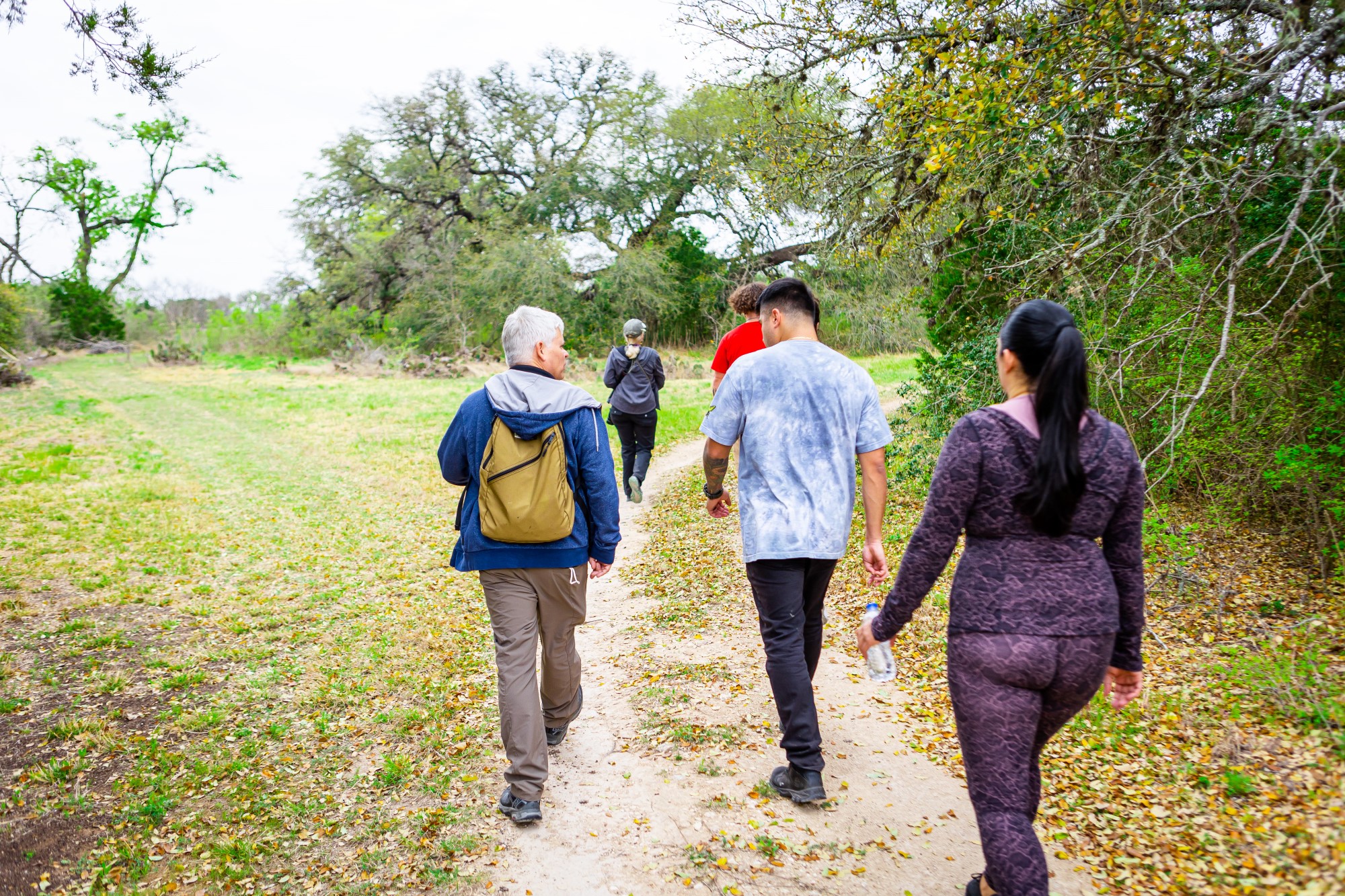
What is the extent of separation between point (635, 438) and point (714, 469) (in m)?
5.58

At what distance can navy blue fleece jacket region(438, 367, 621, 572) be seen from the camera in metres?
3.36

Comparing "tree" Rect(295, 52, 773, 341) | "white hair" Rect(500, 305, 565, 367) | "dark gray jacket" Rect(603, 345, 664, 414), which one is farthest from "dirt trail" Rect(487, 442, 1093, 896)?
"tree" Rect(295, 52, 773, 341)

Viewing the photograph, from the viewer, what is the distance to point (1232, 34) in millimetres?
5438

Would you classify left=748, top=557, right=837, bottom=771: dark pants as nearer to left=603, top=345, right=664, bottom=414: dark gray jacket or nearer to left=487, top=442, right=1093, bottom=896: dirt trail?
left=487, top=442, right=1093, bottom=896: dirt trail

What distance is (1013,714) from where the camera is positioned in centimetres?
226

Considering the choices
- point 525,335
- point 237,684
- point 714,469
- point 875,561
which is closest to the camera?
point 875,561

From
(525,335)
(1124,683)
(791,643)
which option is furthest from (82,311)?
(1124,683)

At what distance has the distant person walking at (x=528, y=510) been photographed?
329 cm

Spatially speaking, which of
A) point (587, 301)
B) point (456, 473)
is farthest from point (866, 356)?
point (456, 473)

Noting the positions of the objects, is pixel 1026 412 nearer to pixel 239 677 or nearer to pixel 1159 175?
pixel 1159 175

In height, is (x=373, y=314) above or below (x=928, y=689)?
above

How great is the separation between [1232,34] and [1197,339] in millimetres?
2083

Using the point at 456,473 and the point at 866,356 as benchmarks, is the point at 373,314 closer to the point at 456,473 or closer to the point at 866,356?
the point at 866,356

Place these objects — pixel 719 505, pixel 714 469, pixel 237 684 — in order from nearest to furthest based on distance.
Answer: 1. pixel 714 469
2. pixel 719 505
3. pixel 237 684
